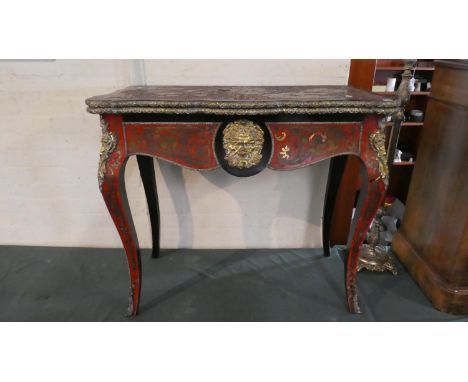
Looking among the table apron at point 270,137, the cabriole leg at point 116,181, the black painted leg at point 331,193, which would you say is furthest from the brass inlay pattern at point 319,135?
the cabriole leg at point 116,181

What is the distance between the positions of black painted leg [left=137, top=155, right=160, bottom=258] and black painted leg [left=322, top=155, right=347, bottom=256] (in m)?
0.96

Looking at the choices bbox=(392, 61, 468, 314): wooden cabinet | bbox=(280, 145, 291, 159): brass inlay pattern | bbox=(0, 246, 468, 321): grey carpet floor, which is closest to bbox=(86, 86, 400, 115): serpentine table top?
bbox=(280, 145, 291, 159): brass inlay pattern

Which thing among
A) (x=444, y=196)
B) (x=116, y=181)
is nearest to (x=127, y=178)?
(x=116, y=181)

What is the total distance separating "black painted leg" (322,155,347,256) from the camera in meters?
1.75

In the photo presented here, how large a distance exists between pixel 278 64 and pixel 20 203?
173 centimetres

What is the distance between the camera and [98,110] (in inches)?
46.1

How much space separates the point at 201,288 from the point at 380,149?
109 centimetres

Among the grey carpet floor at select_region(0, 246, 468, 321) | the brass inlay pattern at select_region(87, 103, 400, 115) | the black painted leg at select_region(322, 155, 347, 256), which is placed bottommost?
the grey carpet floor at select_region(0, 246, 468, 321)

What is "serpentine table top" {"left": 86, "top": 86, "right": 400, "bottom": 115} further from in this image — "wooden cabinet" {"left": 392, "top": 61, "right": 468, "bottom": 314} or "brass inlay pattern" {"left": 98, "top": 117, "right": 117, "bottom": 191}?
"wooden cabinet" {"left": 392, "top": 61, "right": 468, "bottom": 314}

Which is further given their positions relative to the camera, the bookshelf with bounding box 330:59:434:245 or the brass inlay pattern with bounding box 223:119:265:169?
the bookshelf with bounding box 330:59:434:245

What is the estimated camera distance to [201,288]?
172cm

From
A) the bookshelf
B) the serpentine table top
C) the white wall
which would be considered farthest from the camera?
the bookshelf

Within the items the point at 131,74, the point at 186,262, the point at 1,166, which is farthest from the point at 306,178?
the point at 1,166

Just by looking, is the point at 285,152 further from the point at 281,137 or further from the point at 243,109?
the point at 243,109
